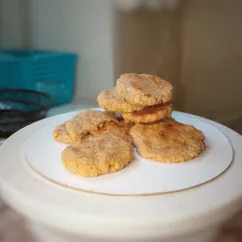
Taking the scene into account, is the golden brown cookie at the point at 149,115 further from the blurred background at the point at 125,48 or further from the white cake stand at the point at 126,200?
the blurred background at the point at 125,48

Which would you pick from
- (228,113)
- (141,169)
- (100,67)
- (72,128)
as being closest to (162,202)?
(141,169)

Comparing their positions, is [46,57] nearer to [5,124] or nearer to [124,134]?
[5,124]

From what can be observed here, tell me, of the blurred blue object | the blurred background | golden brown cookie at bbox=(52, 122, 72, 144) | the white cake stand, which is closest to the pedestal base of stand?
the white cake stand

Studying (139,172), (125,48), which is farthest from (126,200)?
(125,48)

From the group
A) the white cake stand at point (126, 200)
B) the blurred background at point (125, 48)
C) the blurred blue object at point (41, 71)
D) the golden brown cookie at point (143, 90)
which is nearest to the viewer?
the white cake stand at point (126, 200)

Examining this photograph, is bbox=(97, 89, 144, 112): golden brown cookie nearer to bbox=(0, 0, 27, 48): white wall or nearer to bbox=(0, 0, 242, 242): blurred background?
bbox=(0, 0, 242, 242): blurred background

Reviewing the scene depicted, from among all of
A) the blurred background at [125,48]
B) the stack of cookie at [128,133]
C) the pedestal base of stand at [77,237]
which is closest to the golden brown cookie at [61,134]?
the stack of cookie at [128,133]

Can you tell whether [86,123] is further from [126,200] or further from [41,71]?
[41,71]
